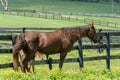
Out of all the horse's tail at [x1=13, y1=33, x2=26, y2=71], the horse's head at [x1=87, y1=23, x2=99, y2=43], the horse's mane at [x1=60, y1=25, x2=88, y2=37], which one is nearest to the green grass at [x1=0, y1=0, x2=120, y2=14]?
the horse's head at [x1=87, y1=23, x2=99, y2=43]

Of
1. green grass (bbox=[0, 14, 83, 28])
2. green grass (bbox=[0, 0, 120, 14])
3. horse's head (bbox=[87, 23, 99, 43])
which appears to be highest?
horse's head (bbox=[87, 23, 99, 43])

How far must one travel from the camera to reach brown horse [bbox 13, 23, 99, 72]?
430 inches

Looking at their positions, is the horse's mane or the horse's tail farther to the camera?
the horse's mane

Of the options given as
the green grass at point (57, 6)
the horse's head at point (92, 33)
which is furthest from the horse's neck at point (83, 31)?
the green grass at point (57, 6)

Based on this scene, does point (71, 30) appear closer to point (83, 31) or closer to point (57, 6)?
point (83, 31)

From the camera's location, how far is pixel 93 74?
842 cm

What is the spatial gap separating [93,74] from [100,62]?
9264 millimetres

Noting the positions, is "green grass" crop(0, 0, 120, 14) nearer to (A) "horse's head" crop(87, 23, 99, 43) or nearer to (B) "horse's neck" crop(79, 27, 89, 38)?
(A) "horse's head" crop(87, 23, 99, 43)

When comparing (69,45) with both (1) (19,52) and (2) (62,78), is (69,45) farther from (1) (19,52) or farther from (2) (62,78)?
(2) (62,78)

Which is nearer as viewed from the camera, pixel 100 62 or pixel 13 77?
pixel 13 77

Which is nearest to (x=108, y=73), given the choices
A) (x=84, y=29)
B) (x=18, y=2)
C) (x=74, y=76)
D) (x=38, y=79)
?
(x=74, y=76)

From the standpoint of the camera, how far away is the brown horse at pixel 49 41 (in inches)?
430

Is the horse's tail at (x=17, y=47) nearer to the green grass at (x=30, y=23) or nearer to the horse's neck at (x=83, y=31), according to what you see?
the horse's neck at (x=83, y=31)

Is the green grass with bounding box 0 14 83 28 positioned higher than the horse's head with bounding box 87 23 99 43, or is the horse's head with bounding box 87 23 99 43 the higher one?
the horse's head with bounding box 87 23 99 43
